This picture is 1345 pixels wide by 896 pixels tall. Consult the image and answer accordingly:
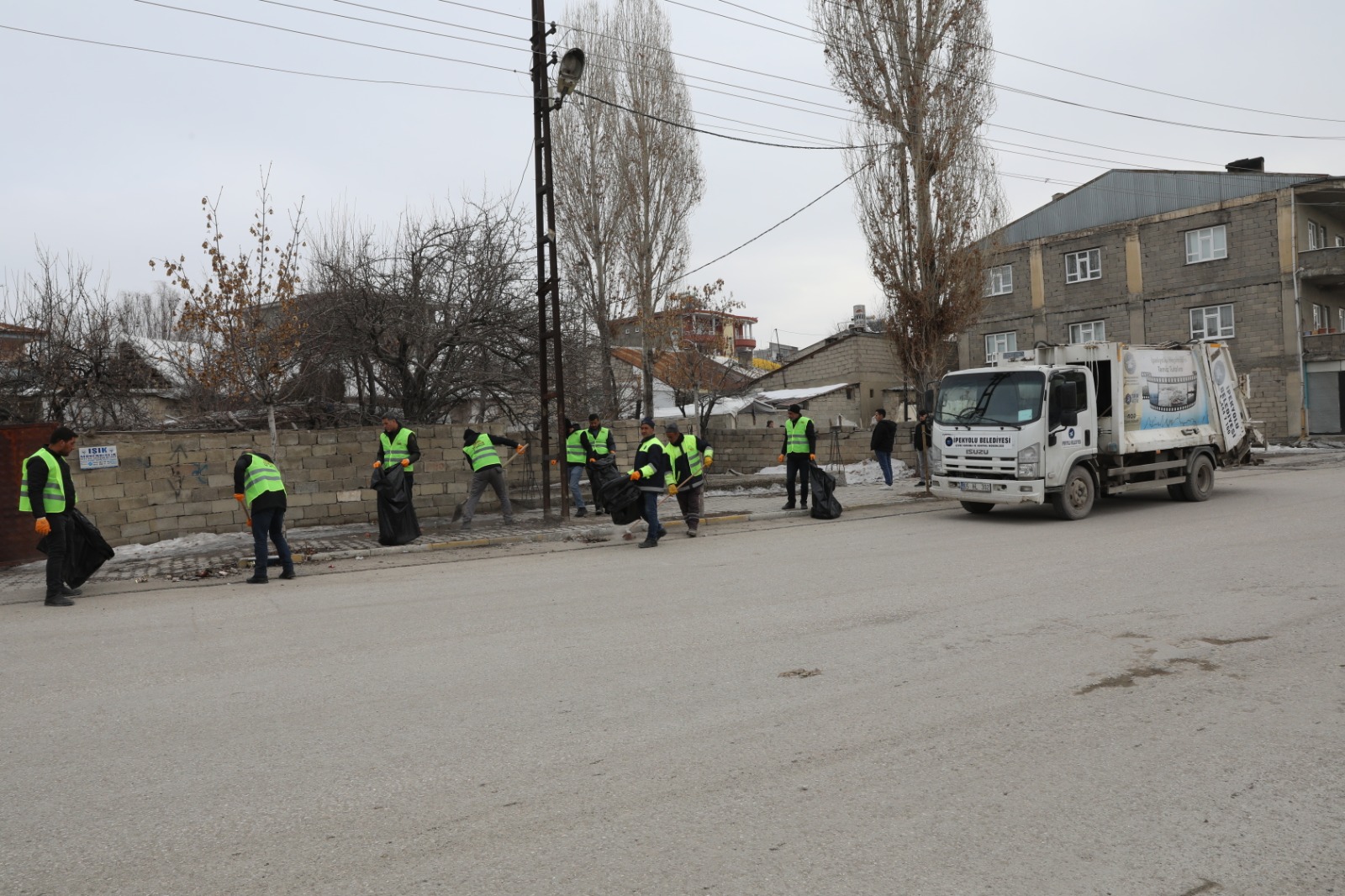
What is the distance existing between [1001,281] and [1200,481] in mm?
28038

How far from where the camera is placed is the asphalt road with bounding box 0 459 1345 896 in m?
3.23

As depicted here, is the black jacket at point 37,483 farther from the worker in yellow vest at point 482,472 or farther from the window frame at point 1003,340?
the window frame at point 1003,340

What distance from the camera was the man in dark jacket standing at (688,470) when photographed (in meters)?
12.9

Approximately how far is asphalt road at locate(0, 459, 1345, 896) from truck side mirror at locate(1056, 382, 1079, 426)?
4618mm

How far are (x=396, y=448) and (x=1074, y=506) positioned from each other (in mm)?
9666

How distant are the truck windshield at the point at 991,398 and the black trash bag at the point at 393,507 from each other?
7966 millimetres

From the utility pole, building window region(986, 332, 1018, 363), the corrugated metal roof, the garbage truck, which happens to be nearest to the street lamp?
the utility pole

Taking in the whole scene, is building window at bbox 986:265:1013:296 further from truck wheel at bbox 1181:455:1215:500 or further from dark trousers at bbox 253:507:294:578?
dark trousers at bbox 253:507:294:578

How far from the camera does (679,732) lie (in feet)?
14.9

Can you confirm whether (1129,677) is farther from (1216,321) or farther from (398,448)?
(1216,321)

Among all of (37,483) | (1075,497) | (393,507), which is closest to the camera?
(37,483)

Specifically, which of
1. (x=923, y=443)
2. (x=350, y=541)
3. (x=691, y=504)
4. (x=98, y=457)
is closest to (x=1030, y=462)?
(x=691, y=504)

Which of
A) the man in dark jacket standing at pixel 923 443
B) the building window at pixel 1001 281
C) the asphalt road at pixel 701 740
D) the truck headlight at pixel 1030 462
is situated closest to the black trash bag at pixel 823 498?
the truck headlight at pixel 1030 462

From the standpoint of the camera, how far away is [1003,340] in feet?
136
